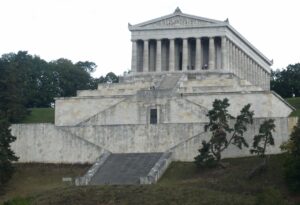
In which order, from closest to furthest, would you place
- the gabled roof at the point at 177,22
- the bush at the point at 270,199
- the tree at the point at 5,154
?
the bush at the point at 270,199, the tree at the point at 5,154, the gabled roof at the point at 177,22

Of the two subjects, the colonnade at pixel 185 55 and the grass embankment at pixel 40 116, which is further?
the colonnade at pixel 185 55

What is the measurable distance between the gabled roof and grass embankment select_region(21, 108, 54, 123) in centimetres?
1239

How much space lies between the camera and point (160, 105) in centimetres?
6538

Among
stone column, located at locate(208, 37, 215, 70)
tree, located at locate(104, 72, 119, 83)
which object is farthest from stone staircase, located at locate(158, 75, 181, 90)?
tree, located at locate(104, 72, 119, 83)

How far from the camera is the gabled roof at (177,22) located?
272ft

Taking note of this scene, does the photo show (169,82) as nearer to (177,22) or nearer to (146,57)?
(146,57)

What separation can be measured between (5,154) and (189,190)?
42.5ft

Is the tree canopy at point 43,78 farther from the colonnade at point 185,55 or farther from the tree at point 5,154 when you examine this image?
the tree at point 5,154

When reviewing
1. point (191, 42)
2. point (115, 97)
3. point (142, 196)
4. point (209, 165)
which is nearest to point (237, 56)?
point (191, 42)

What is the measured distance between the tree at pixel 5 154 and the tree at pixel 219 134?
1116cm

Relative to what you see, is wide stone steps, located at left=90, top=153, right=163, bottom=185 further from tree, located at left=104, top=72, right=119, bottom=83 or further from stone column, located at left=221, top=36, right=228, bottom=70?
tree, located at left=104, top=72, right=119, bottom=83

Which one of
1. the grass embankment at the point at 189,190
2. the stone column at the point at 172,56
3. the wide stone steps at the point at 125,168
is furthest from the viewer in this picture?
the stone column at the point at 172,56

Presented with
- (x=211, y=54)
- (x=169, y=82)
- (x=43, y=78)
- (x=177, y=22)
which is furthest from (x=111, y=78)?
(x=169, y=82)

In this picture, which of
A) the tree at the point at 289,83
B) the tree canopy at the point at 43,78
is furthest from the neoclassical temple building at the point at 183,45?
the tree canopy at the point at 43,78
